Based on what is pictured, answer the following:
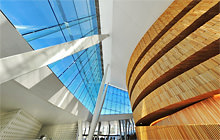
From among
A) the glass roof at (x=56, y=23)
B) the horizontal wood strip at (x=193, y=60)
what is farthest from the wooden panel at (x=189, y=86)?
the glass roof at (x=56, y=23)

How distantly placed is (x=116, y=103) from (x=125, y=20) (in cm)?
1909

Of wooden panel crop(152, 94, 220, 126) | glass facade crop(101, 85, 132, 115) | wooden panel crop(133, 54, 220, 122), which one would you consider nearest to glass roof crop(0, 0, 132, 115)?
wooden panel crop(133, 54, 220, 122)

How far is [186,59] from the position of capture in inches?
201

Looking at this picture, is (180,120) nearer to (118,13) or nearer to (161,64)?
(161,64)

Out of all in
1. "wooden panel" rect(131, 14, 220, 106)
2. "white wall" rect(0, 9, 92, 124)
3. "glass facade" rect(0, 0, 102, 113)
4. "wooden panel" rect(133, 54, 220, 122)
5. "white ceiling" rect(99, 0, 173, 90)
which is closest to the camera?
"wooden panel" rect(133, 54, 220, 122)

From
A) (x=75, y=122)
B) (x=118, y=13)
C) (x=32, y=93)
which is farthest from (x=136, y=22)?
(x=75, y=122)

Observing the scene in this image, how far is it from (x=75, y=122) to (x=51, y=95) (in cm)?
883

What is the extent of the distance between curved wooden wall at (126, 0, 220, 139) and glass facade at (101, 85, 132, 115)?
15181 millimetres

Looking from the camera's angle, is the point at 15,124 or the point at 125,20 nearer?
the point at 15,124

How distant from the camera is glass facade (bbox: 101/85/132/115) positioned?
21594mm

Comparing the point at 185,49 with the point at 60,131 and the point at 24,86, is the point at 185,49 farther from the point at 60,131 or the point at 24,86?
the point at 60,131

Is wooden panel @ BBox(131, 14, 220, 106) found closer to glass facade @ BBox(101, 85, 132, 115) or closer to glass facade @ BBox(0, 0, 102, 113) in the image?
glass facade @ BBox(0, 0, 102, 113)

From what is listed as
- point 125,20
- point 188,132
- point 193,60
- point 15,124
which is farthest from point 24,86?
point 125,20

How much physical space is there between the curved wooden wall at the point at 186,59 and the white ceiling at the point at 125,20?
279 cm
